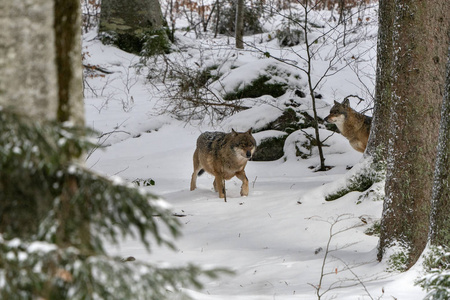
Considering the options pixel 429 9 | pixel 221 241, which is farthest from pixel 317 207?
pixel 429 9

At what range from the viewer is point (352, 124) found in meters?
A: 11.4

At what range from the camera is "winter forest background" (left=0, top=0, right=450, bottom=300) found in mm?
1500

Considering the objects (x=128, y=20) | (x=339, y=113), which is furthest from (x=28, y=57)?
(x=128, y=20)

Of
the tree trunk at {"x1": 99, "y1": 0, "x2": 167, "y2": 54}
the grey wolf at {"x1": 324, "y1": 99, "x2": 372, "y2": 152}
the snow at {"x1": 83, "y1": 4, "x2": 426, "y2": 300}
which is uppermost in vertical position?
the tree trunk at {"x1": 99, "y1": 0, "x2": 167, "y2": 54}

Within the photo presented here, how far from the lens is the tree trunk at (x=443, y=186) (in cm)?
404

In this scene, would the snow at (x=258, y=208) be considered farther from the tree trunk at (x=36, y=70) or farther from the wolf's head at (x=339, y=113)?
the wolf's head at (x=339, y=113)

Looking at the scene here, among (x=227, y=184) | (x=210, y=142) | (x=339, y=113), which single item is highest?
(x=339, y=113)

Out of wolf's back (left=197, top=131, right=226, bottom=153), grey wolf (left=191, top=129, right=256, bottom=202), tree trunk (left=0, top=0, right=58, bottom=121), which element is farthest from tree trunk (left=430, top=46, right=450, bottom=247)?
wolf's back (left=197, top=131, right=226, bottom=153)

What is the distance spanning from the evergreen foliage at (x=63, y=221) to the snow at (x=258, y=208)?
8 centimetres

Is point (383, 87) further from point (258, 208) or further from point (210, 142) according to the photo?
point (210, 142)

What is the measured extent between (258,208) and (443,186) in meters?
4.58

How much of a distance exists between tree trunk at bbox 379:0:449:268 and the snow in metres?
0.43

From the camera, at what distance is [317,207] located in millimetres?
7711

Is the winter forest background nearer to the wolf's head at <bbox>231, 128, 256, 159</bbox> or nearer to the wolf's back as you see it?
the wolf's head at <bbox>231, 128, 256, 159</bbox>
